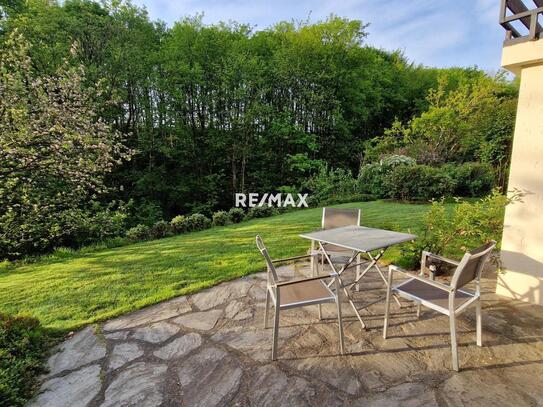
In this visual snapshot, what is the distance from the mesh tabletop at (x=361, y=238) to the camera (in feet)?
7.82

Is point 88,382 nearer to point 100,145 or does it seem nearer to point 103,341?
point 103,341

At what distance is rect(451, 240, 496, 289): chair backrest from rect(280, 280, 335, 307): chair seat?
0.81m

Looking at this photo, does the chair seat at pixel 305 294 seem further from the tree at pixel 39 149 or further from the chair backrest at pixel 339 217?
the tree at pixel 39 149

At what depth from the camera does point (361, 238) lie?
105 inches

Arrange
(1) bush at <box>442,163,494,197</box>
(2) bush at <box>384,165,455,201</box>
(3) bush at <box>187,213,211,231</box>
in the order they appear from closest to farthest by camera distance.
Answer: (3) bush at <box>187,213,211,231</box>
(2) bush at <box>384,165,455,201</box>
(1) bush at <box>442,163,494,197</box>

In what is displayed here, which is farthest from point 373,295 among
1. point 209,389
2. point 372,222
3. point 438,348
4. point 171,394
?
point 372,222

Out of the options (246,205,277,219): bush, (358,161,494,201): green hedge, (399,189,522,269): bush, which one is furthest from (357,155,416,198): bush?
(399,189,522,269): bush

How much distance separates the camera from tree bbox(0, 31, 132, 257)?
159 inches

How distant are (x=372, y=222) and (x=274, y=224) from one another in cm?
219

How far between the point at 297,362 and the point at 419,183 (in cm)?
849

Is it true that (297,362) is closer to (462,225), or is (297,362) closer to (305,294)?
(305,294)

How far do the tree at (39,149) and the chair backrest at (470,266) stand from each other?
16.0ft

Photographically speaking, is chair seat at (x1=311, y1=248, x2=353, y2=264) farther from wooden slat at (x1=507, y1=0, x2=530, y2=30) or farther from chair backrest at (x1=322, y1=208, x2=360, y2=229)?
wooden slat at (x1=507, y1=0, x2=530, y2=30)

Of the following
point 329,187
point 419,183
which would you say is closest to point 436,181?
point 419,183
